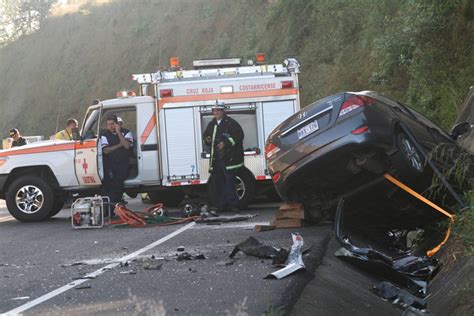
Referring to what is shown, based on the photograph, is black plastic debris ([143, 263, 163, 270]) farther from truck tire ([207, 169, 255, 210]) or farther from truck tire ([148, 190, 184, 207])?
truck tire ([148, 190, 184, 207])

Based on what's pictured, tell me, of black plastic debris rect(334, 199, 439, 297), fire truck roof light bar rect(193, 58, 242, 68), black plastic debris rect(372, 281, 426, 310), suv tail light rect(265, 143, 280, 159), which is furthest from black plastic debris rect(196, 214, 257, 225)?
black plastic debris rect(372, 281, 426, 310)

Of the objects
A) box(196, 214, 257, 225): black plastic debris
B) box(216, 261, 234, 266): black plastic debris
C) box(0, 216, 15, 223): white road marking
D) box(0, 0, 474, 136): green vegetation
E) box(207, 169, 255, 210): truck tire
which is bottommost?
box(0, 216, 15, 223): white road marking

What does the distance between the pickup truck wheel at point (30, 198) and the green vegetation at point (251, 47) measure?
279 inches

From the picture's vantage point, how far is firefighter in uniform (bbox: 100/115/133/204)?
12.0m

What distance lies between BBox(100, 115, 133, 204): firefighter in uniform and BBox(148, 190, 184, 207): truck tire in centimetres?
204

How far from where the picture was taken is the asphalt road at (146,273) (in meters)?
5.15

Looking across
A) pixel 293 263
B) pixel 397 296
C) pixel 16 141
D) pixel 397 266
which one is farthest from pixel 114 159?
pixel 397 296

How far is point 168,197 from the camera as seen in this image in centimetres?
1427

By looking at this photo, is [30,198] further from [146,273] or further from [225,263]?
[225,263]

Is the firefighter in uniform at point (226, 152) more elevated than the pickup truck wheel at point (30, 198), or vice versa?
the firefighter in uniform at point (226, 152)

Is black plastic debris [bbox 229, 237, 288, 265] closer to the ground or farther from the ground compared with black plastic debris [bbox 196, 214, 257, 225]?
farther from the ground

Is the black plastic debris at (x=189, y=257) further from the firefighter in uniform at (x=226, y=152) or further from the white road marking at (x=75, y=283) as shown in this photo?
the firefighter in uniform at (x=226, y=152)

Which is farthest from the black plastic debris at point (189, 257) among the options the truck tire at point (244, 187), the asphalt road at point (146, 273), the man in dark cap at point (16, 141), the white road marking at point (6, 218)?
the man in dark cap at point (16, 141)

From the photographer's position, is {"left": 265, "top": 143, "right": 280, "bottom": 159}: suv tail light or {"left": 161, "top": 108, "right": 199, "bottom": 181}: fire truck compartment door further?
{"left": 161, "top": 108, "right": 199, "bottom": 181}: fire truck compartment door
